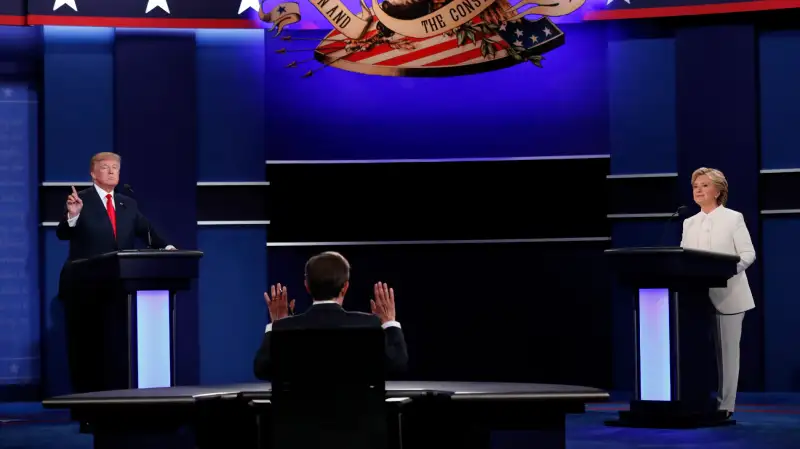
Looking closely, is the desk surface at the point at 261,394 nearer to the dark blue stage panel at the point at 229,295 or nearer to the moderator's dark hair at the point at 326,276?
the moderator's dark hair at the point at 326,276

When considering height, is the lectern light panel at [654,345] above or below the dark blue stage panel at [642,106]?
below

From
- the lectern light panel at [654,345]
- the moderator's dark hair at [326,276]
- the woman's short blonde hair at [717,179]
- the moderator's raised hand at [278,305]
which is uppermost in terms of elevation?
the woman's short blonde hair at [717,179]

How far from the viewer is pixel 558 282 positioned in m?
7.70

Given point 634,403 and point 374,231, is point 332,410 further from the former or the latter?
point 374,231

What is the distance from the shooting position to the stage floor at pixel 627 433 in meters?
4.98

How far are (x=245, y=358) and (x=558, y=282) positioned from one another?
2.12 metres

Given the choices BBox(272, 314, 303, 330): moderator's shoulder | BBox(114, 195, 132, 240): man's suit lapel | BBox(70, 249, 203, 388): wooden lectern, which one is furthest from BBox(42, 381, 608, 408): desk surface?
BBox(114, 195, 132, 240): man's suit lapel

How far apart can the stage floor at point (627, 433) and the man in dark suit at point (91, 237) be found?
324 mm

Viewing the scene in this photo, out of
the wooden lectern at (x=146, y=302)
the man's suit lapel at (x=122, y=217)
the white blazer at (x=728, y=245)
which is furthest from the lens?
the man's suit lapel at (x=122, y=217)

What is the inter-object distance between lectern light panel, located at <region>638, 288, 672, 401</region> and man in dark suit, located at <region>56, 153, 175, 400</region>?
236 centimetres

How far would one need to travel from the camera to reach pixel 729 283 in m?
5.93

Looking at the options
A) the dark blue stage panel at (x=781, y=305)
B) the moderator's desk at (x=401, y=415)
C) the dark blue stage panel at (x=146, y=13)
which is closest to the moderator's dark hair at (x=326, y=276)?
the moderator's desk at (x=401, y=415)

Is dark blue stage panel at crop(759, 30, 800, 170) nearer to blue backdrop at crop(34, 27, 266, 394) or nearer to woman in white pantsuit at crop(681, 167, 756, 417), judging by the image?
woman in white pantsuit at crop(681, 167, 756, 417)

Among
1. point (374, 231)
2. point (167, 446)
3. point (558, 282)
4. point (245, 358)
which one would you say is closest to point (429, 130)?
point (374, 231)
